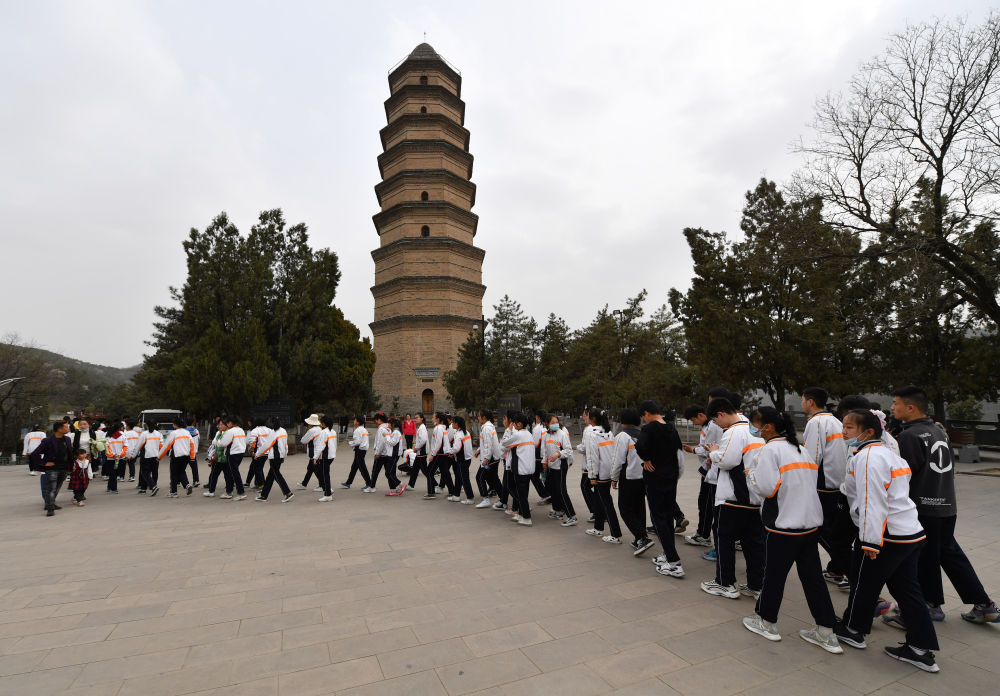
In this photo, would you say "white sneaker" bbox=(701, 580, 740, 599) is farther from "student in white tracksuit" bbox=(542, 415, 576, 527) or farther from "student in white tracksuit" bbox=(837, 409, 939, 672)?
"student in white tracksuit" bbox=(542, 415, 576, 527)

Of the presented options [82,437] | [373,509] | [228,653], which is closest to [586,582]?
[228,653]

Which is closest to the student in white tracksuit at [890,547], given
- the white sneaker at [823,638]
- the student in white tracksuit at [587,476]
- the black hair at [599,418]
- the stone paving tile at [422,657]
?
the white sneaker at [823,638]

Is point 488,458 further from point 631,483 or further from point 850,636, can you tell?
point 850,636

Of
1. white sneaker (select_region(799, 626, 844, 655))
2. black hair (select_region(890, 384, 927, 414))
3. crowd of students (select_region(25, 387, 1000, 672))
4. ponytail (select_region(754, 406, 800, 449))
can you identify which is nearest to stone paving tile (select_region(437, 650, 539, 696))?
crowd of students (select_region(25, 387, 1000, 672))

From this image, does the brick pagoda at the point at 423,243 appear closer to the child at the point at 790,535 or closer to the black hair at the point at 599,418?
the black hair at the point at 599,418

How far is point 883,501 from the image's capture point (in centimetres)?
350

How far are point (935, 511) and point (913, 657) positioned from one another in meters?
1.20

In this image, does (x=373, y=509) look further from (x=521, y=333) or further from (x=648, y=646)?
(x=521, y=333)

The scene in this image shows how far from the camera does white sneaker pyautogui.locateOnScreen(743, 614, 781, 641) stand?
3.87 meters

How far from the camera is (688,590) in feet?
16.3

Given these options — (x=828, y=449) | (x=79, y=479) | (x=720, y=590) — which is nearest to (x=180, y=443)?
(x=79, y=479)

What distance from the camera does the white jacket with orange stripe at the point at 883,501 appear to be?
3.48 m

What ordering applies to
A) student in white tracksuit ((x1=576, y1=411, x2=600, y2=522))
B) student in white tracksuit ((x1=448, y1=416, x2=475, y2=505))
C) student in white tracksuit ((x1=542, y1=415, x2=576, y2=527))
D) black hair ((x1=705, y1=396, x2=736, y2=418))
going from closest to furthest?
black hair ((x1=705, y1=396, x2=736, y2=418))
student in white tracksuit ((x1=576, y1=411, x2=600, y2=522))
student in white tracksuit ((x1=542, y1=415, x2=576, y2=527))
student in white tracksuit ((x1=448, y1=416, x2=475, y2=505))

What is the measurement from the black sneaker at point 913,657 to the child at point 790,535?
0.34 m
